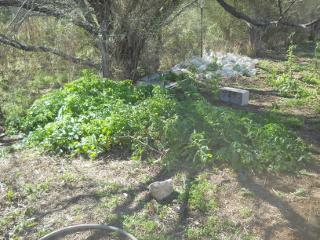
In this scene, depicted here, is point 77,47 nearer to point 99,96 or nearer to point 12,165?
point 99,96

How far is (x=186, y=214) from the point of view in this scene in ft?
10.4

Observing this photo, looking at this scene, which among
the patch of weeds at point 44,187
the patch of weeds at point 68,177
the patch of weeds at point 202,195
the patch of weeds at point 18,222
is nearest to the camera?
the patch of weeds at point 18,222

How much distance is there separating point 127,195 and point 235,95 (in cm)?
393

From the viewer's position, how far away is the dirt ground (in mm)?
2982

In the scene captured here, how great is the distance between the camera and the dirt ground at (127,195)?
9.78ft

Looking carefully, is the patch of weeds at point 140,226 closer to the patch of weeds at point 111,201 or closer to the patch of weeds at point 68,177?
the patch of weeds at point 111,201

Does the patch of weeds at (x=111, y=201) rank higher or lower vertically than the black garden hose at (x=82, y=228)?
higher

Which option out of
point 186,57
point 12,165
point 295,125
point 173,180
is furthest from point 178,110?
point 186,57

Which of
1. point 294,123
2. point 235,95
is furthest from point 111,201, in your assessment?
point 235,95

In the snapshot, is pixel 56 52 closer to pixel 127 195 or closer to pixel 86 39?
pixel 86 39

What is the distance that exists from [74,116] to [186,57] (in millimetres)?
6156

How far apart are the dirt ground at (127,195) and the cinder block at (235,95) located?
218 cm

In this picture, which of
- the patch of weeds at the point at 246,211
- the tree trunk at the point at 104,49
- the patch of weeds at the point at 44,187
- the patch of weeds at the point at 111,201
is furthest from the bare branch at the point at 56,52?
the patch of weeds at the point at 246,211

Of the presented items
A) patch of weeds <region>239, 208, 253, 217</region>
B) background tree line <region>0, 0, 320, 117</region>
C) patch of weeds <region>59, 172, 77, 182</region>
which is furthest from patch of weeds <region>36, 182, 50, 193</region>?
background tree line <region>0, 0, 320, 117</region>
